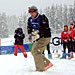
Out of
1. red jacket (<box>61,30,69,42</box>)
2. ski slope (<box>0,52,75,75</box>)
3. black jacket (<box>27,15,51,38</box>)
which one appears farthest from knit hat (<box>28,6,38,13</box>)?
red jacket (<box>61,30,69,42</box>)

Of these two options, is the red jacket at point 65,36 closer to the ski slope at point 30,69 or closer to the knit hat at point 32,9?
the ski slope at point 30,69

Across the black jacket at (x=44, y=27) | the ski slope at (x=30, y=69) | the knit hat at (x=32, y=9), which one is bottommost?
the ski slope at (x=30, y=69)

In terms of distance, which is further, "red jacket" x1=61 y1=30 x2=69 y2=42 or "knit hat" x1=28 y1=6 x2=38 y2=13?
"red jacket" x1=61 y1=30 x2=69 y2=42

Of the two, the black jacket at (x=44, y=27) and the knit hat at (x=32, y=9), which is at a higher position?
the knit hat at (x=32, y=9)

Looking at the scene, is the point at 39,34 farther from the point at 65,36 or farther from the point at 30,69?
the point at 65,36

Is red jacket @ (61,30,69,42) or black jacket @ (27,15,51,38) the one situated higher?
black jacket @ (27,15,51,38)

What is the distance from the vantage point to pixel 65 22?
94125 millimetres

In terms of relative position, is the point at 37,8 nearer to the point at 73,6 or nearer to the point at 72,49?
the point at 72,49

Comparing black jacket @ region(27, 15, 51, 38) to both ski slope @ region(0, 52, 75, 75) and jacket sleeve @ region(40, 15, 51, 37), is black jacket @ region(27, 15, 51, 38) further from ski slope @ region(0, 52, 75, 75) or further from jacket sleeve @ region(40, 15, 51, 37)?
ski slope @ region(0, 52, 75, 75)

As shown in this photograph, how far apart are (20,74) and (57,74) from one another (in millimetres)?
→ 884

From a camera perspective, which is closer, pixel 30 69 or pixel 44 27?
pixel 44 27

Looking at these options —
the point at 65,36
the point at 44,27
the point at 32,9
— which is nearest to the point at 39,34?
the point at 44,27

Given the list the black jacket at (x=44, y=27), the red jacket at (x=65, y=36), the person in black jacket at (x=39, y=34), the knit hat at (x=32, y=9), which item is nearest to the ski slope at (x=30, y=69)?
the person in black jacket at (x=39, y=34)

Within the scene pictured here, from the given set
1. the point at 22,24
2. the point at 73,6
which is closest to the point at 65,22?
the point at 73,6
